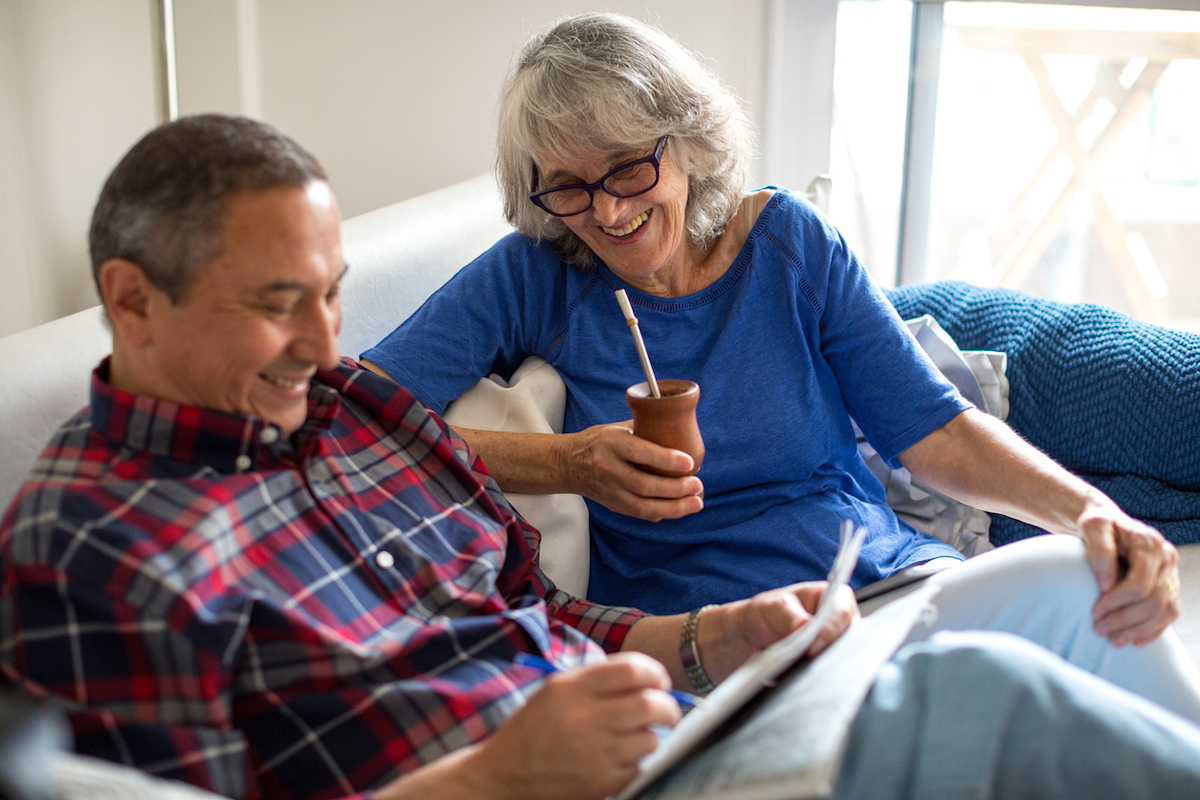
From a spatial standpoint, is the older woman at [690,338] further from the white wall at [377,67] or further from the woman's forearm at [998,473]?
the white wall at [377,67]

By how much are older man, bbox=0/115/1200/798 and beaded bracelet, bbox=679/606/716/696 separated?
0.38ft

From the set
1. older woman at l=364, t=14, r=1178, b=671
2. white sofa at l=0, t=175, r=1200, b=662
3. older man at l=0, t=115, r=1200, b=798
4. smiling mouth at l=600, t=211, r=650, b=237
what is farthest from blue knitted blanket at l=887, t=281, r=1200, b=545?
older man at l=0, t=115, r=1200, b=798

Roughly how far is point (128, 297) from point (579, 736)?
1.85 feet

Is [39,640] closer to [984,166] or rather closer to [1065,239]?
[984,166]

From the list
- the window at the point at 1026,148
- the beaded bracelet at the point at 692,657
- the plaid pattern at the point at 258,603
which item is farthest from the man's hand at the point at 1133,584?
the window at the point at 1026,148

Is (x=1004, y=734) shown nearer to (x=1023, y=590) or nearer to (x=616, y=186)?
(x=1023, y=590)

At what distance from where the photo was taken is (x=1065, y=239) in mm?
3527

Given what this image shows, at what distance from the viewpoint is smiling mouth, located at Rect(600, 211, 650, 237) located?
150cm

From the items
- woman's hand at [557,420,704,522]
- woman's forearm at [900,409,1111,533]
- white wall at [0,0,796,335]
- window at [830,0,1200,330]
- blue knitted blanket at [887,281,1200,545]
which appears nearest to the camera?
woman's hand at [557,420,704,522]

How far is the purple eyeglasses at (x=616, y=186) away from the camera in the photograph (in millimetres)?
1460

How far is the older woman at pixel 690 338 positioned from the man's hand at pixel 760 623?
0.80 feet

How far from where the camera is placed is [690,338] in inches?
61.8

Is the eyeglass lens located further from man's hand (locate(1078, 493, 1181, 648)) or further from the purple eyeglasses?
man's hand (locate(1078, 493, 1181, 648))

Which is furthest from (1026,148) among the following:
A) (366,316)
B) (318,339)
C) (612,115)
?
(318,339)
